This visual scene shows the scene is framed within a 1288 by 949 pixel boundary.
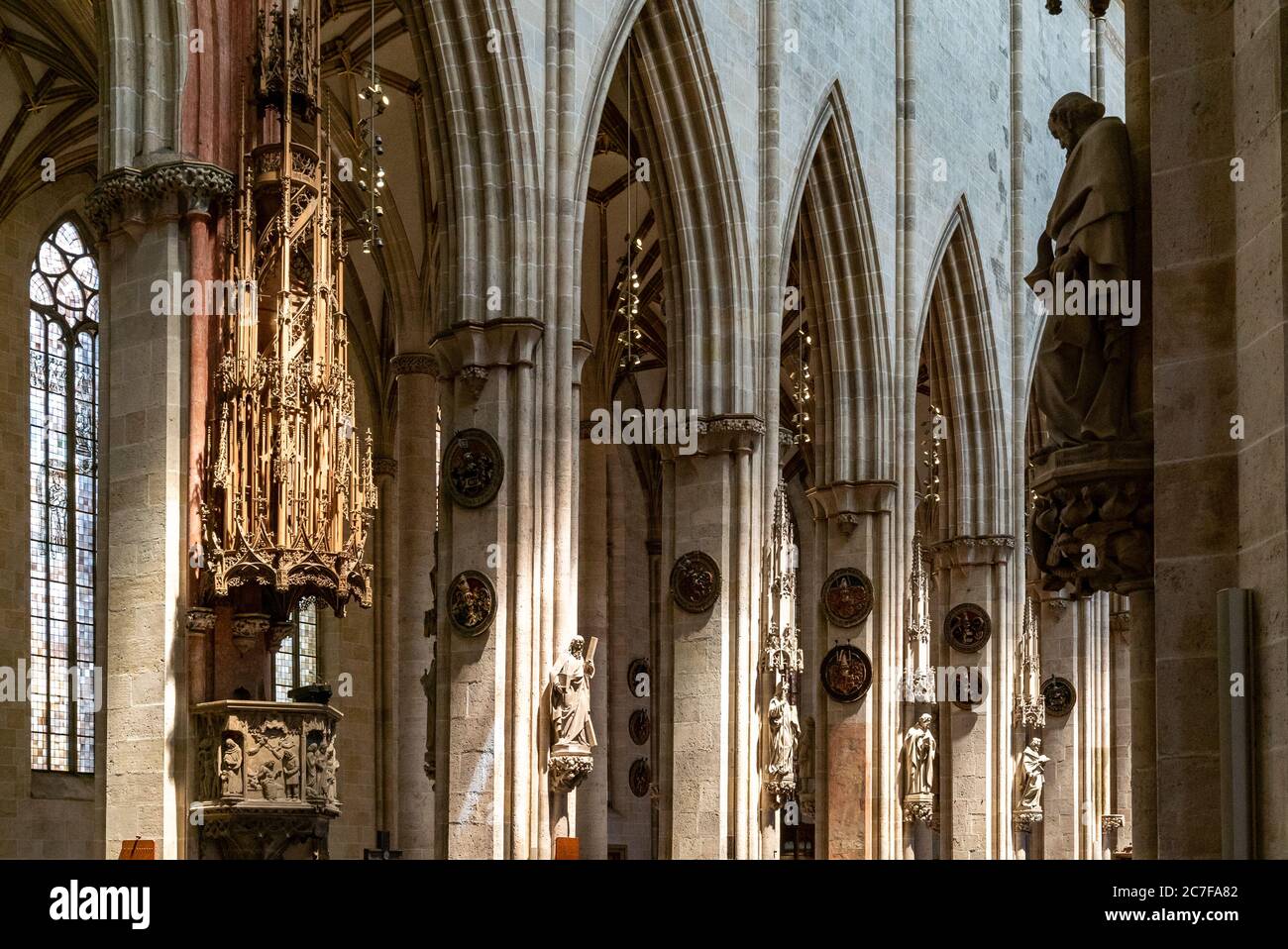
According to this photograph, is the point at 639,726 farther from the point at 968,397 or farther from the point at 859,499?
the point at 859,499

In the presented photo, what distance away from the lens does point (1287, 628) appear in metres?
6.47

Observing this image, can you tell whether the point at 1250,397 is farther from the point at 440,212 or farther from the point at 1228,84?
the point at 440,212

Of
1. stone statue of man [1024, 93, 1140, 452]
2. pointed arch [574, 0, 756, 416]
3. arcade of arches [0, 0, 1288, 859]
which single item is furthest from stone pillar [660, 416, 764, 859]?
stone statue of man [1024, 93, 1140, 452]

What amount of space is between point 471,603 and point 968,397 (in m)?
15.0

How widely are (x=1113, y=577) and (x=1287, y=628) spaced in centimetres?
171

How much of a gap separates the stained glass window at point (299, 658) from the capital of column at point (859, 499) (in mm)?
9655

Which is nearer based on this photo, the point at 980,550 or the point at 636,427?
the point at 980,550

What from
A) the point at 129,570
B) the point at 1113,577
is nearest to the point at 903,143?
the point at 129,570

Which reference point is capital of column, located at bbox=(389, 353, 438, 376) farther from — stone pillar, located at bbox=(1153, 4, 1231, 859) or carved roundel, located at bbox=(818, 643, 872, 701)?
stone pillar, located at bbox=(1153, 4, 1231, 859)

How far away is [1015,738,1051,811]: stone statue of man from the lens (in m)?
31.1

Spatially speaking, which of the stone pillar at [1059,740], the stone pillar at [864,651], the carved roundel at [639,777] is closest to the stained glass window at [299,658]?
the carved roundel at [639,777]

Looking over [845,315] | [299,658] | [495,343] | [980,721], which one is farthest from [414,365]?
[980,721]

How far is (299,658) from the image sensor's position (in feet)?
103

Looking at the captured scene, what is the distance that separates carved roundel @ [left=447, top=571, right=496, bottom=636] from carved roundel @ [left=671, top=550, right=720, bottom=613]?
14.5 feet
